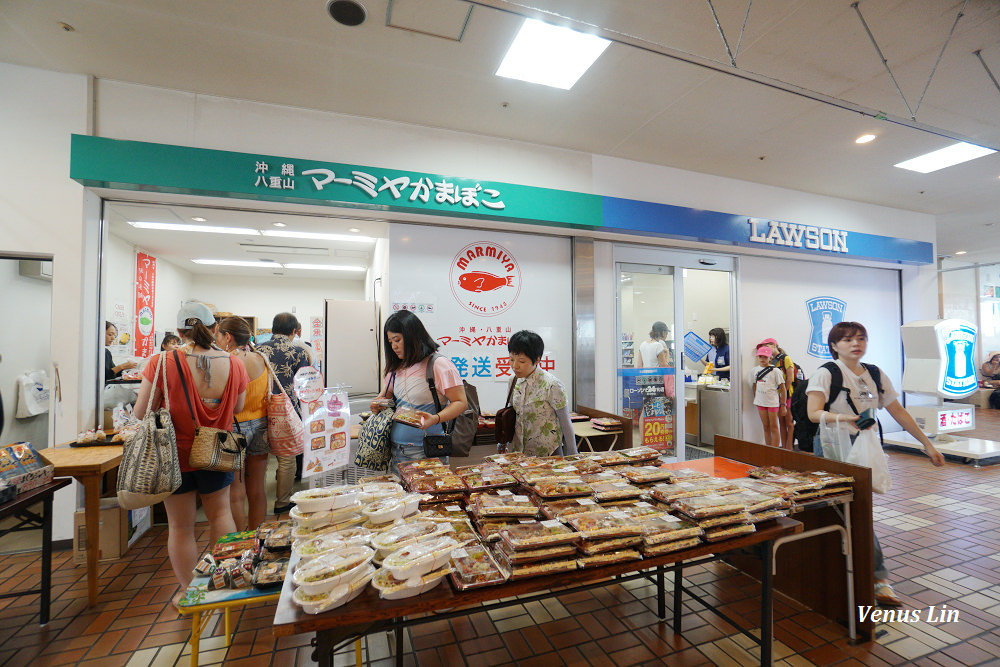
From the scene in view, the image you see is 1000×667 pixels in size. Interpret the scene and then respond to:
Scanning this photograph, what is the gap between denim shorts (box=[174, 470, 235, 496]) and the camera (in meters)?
2.42

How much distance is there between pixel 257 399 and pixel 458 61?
2.86 m

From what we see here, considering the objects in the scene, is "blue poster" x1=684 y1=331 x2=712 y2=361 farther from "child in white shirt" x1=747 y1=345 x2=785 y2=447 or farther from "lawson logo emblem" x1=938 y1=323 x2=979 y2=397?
"lawson logo emblem" x1=938 y1=323 x2=979 y2=397

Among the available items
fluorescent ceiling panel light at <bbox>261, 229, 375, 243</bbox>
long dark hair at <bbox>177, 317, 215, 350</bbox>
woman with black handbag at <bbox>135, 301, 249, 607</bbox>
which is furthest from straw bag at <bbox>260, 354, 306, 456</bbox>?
fluorescent ceiling panel light at <bbox>261, 229, 375, 243</bbox>

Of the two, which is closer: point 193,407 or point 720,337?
point 193,407

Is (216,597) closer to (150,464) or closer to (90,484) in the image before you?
(150,464)

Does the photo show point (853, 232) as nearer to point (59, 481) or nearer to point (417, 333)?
point (417, 333)

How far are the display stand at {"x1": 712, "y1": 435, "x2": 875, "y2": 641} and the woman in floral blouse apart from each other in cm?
121

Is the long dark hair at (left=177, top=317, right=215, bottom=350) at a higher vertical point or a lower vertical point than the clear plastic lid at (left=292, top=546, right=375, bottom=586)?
higher

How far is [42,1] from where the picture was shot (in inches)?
104

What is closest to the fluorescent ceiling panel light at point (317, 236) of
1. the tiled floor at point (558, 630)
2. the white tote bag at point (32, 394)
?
the white tote bag at point (32, 394)

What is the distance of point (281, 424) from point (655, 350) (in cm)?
431

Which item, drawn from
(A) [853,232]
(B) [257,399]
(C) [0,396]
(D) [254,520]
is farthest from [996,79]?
(C) [0,396]

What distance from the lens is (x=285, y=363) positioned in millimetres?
3885

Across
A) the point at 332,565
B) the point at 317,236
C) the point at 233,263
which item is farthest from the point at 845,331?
the point at 233,263
